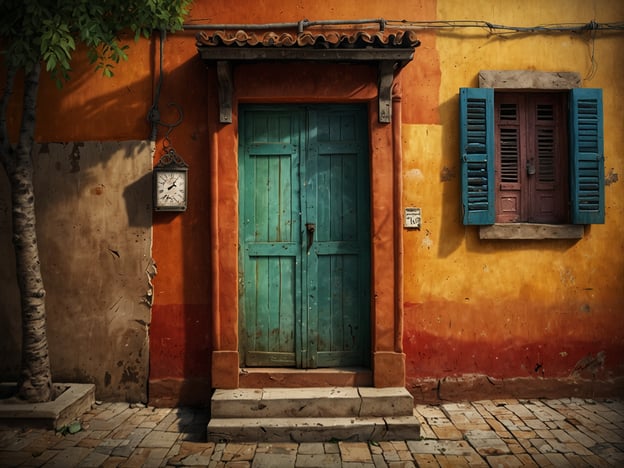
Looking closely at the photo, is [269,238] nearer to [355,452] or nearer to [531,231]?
[355,452]

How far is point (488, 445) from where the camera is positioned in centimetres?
360

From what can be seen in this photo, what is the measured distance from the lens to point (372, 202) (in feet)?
14.0

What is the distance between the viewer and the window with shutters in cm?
442

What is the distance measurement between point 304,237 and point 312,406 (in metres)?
1.61

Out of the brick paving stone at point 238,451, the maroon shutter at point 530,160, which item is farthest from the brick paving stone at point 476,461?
the maroon shutter at point 530,160

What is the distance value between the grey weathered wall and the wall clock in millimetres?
206

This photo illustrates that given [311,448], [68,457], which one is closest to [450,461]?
[311,448]

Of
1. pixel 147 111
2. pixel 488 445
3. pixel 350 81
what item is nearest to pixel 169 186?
pixel 147 111

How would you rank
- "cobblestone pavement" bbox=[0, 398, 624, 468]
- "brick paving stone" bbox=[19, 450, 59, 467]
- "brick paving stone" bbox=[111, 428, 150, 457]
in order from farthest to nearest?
"brick paving stone" bbox=[111, 428, 150, 457] → "cobblestone pavement" bbox=[0, 398, 624, 468] → "brick paving stone" bbox=[19, 450, 59, 467]

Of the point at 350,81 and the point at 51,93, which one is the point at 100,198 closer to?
the point at 51,93

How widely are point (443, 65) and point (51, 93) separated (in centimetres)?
411

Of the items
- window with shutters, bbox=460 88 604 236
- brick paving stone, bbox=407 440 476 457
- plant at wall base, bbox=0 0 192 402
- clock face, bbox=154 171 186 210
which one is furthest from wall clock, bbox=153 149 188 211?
brick paving stone, bbox=407 440 476 457

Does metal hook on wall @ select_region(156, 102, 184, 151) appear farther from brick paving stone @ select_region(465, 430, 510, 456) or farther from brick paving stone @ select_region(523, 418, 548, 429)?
brick paving stone @ select_region(523, 418, 548, 429)

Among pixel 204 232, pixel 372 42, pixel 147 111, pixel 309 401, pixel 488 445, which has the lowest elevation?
pixel 488 445
